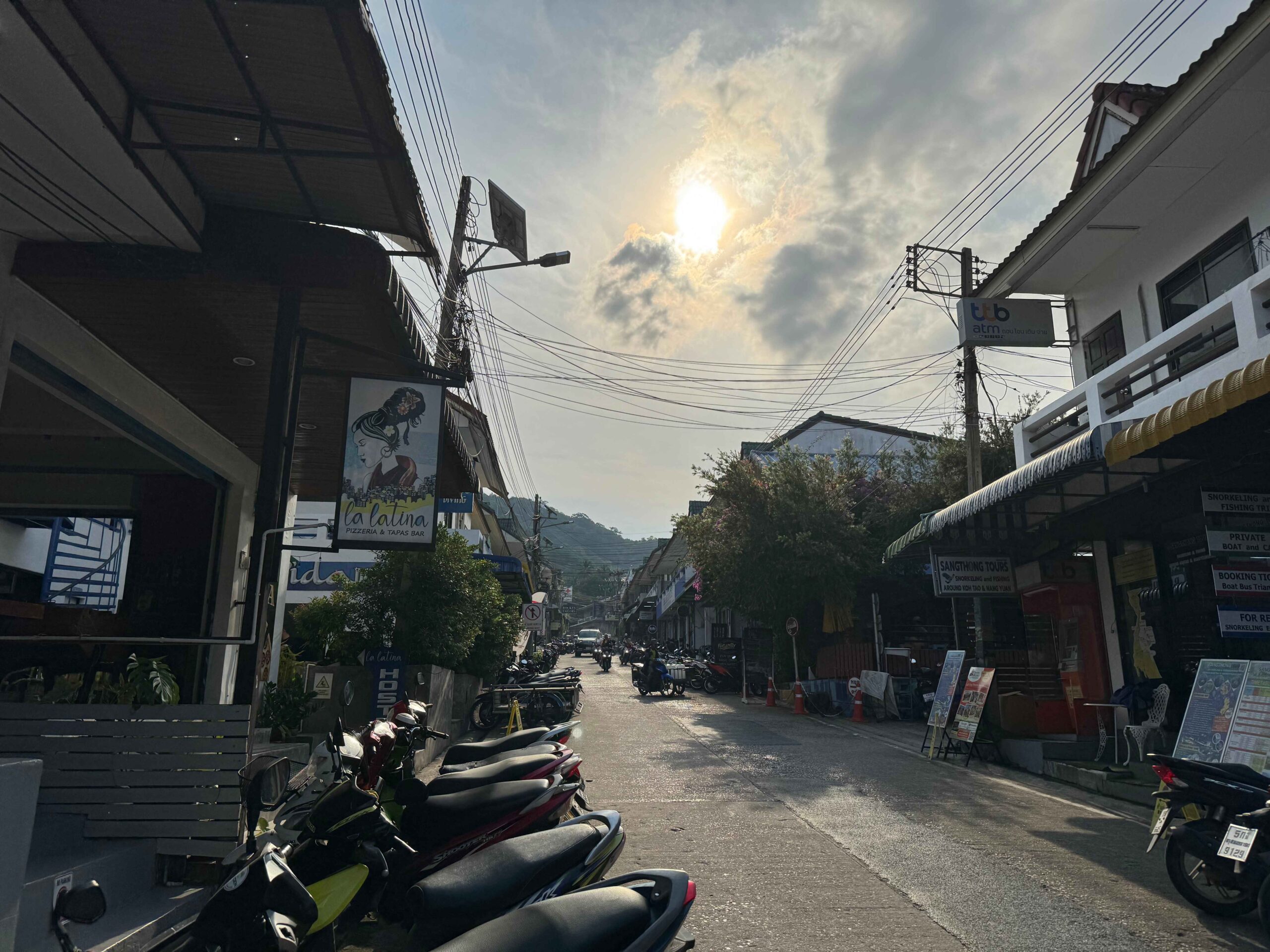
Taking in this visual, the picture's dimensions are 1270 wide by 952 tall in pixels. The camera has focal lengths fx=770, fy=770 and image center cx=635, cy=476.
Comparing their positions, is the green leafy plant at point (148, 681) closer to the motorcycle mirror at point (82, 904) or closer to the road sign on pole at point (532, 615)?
the motorcycle mirror at point (82, 904)

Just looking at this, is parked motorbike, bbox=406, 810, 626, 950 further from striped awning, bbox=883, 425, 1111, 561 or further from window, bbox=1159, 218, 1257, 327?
window, bbox=1159, 218, 1257, 327

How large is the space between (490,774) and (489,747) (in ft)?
4.76

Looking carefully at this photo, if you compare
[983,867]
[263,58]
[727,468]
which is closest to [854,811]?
[983,867]

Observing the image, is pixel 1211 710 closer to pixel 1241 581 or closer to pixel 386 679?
pixel 1241 581

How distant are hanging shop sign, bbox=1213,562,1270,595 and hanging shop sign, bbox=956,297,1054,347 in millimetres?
6522

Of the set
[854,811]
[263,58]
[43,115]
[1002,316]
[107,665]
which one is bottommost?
[854,811]

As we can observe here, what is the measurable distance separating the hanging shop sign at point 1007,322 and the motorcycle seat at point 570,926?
13403 mm

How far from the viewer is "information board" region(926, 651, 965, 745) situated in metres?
11.5

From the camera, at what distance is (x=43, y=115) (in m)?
4.02

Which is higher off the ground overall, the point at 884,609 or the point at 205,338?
the point at 205,338

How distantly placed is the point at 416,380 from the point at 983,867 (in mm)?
5663

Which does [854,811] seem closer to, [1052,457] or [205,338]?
[1052,457]

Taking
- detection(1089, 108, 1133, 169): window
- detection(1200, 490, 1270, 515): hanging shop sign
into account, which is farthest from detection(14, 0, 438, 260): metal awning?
detection(1089, 108, 1133, 169): window

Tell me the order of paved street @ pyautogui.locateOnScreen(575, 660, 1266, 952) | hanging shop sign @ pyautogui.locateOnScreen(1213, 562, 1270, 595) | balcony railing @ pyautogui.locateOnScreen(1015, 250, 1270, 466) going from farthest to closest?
balcony railing @ pyautogui.locateOnScreen(1015, 250, 1270, 466) → hanging shop sign @ pyautogui.locateOnScreen(1213, 562, 1270, 595) → paved street @ pyautogui.locateOnScreen(575, 660, 1266, 952)
